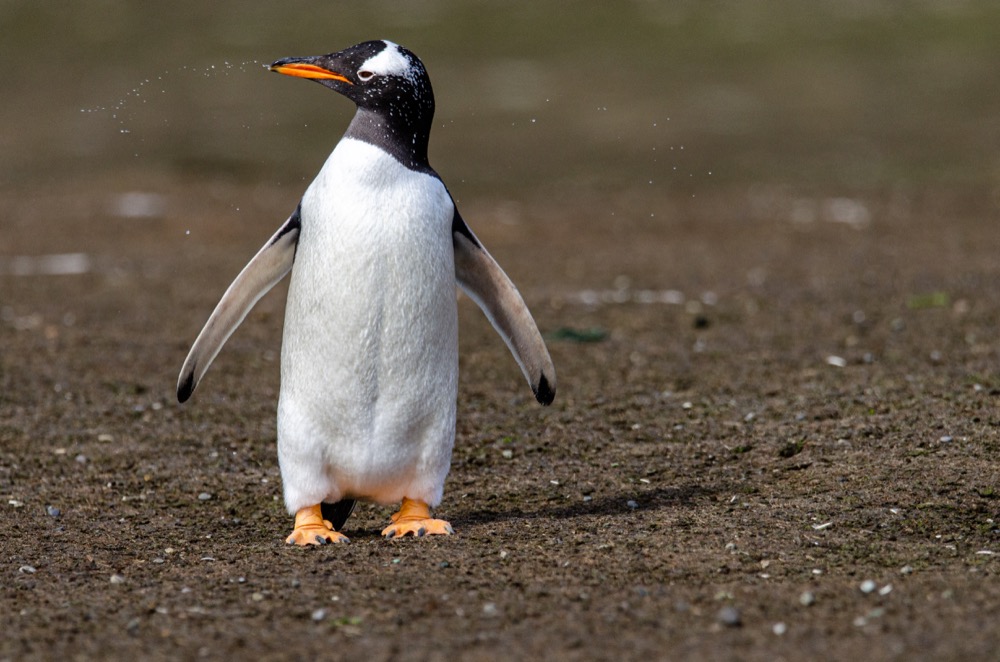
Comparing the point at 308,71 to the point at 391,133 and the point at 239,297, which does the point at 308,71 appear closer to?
the point at 391,133

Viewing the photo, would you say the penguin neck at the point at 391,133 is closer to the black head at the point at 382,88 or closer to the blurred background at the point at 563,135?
the black head at the point at 382,88

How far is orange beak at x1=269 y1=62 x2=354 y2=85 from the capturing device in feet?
15.5

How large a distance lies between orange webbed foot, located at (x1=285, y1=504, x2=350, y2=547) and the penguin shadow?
0.53 meters

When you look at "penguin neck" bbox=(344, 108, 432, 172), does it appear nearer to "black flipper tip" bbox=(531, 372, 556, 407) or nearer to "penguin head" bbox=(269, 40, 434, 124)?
"penguin head" bbox=(269, 40, 434, 124)

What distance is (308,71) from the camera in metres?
4.73

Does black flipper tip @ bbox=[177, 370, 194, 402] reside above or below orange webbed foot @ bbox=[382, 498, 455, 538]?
above

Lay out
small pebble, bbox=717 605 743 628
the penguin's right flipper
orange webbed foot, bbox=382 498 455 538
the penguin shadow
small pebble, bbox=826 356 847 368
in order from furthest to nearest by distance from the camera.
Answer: small pebble, bbox=826 356 847 368
the penguin shadow
the penguin's right flipper
orange webbed foot, bbox=382 498 455 538
small pebble, bbox=717 605 743 628

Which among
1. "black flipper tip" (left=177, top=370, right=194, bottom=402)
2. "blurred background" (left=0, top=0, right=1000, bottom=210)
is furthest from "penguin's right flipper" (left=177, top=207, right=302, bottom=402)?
"blurred background" (left=0, top=0, right=1000, bottom=210)

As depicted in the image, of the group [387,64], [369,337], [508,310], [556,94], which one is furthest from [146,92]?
[369,337]

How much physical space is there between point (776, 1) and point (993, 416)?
25.9 m

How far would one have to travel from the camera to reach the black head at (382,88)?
4664mm

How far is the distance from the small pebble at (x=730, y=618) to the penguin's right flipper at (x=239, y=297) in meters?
2.18

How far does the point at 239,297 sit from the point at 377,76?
103cm

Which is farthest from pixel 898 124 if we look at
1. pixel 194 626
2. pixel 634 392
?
pixel 194 626
